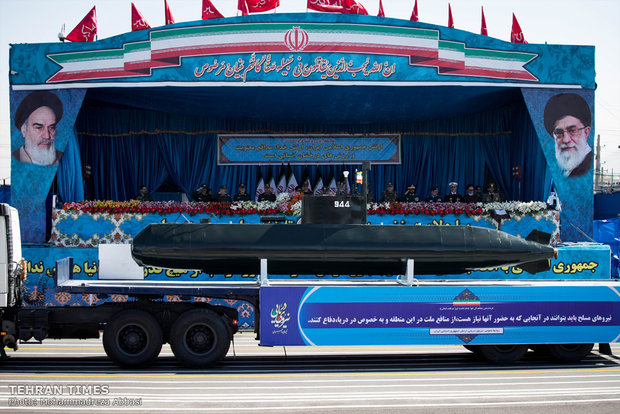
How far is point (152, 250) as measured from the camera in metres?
11.4

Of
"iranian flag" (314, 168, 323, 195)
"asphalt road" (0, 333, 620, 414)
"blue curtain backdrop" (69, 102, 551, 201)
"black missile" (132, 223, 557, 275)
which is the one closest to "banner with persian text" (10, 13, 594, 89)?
"blue curtain backdrop" (69, 102, 551, 201)

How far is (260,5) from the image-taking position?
18094 millimetres

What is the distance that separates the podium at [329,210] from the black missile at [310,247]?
1.27ft

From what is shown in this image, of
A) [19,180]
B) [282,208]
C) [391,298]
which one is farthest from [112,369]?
[19,180]

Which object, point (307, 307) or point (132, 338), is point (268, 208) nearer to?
point (307, 307)

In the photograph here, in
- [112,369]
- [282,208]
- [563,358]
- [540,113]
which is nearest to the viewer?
[112,369]

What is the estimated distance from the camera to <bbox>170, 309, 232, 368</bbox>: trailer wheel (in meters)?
10.1

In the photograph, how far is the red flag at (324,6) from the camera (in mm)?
17953

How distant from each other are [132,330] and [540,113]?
14412 mm

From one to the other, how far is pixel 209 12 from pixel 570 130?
1232 cm

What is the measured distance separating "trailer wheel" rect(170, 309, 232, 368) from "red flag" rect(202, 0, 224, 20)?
38.4 feet

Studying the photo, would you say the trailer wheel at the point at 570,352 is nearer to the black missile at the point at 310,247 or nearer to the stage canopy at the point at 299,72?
the black missile at the point at 310,247

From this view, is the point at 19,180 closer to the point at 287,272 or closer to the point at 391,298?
the point at 287,272

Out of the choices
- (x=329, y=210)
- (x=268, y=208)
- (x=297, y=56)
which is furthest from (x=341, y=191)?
(x=329, y=210)
